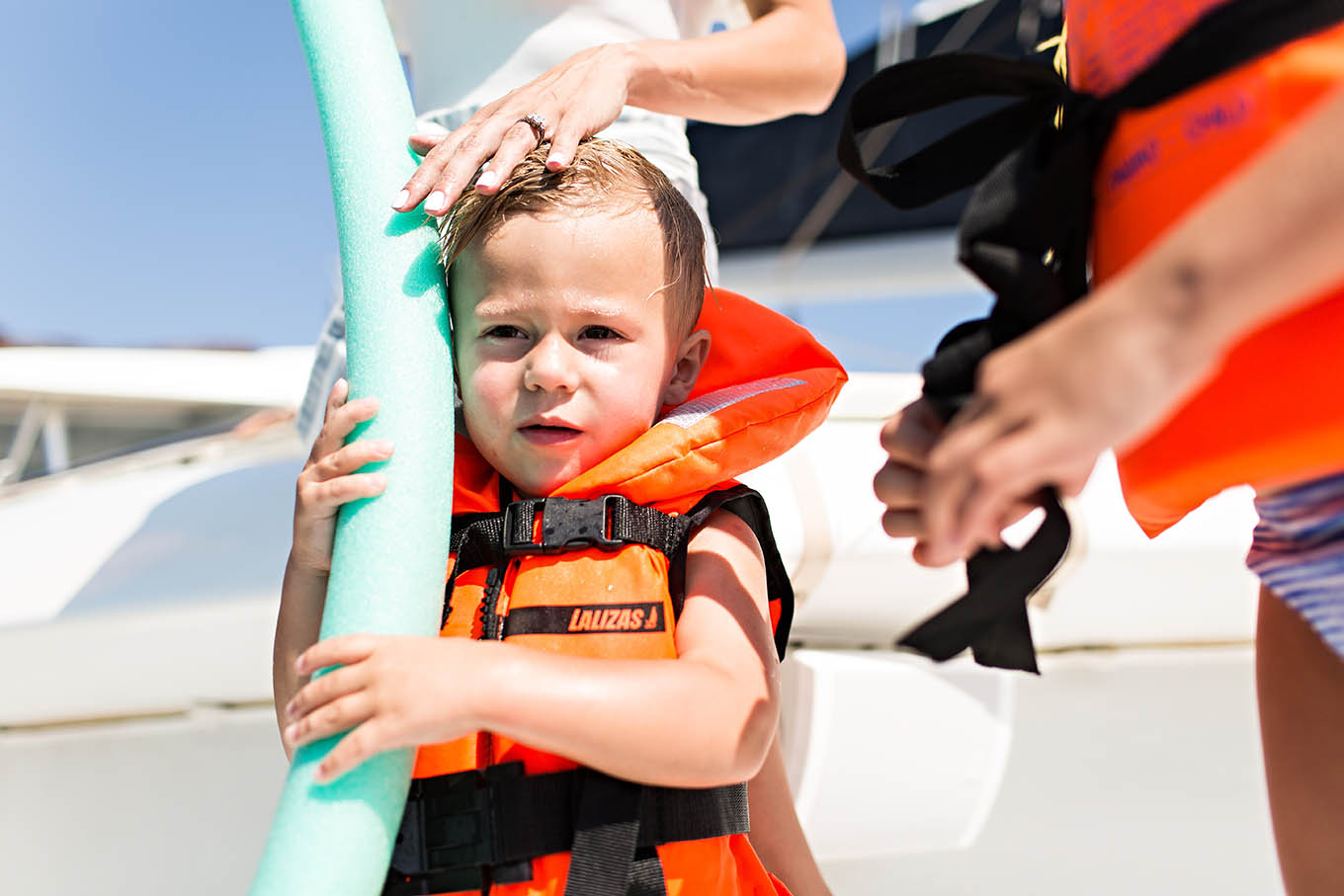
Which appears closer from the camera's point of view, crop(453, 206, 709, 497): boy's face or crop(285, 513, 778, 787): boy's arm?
crop(285, 513, 778, 787): boy's arm

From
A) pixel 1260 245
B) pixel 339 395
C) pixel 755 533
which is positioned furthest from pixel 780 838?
pixel 1260 245

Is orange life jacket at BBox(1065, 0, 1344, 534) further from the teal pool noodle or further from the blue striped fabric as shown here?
the teal pool noodle

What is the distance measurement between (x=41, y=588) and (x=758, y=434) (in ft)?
5.50

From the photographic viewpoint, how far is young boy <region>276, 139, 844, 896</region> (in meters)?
0.90

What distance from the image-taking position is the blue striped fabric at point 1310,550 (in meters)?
0.76

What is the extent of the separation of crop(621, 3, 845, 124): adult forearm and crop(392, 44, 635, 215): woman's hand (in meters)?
0.07

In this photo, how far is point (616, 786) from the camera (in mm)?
990

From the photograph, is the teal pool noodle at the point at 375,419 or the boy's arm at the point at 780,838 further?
the boy's arm at the point at 780,838

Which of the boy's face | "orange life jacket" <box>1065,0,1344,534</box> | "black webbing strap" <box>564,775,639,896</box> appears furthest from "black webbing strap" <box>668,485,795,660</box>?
"orange life jacket" <box>1065,0,1344,534</box>

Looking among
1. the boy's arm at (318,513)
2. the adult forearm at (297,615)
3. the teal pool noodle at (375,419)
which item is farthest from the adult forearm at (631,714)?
the adult forearm at (297,615)

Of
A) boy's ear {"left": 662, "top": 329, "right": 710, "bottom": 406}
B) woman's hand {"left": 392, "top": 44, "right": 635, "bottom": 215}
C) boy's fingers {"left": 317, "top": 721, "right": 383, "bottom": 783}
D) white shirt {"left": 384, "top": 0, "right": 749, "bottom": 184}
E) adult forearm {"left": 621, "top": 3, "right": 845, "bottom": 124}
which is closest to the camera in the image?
boy's fingers {"left": 317, "top": 721, "right": 383, "bottom": 783}

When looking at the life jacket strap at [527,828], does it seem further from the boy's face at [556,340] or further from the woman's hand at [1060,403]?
the woman's hand at [1060,403]

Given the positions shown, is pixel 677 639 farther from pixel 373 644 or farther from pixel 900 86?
pixel 900 86

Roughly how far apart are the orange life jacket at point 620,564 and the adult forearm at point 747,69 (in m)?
0.42
